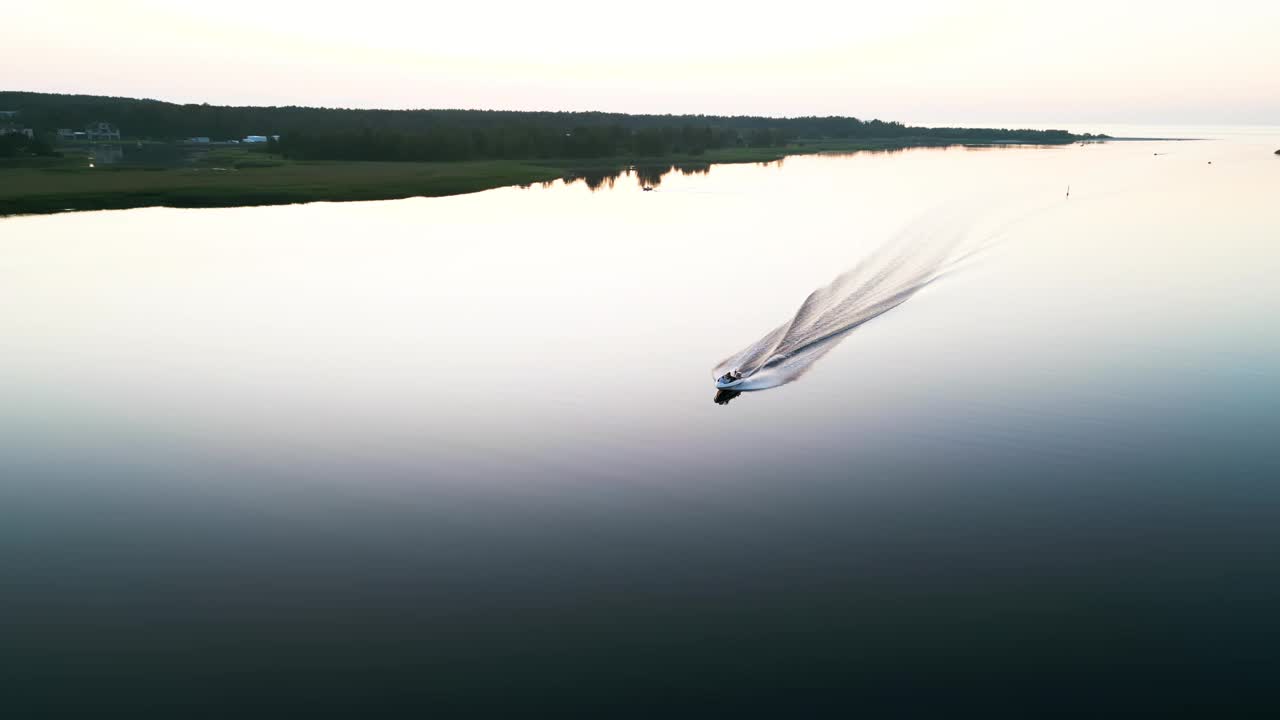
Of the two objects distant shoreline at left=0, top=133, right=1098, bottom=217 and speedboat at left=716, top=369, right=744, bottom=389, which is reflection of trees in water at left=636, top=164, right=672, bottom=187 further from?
speedboat at left=716, top=369, right=744, bottom=389

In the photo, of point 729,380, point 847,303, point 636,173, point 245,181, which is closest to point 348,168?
point 245,181

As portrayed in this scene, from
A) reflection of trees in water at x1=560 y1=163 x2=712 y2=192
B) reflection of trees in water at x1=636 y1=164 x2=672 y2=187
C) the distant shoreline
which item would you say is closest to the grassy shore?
the distant shoreline

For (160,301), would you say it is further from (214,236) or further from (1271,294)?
(1271,294)

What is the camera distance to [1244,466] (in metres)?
21.4

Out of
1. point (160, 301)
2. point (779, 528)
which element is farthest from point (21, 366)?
→ point (779, 528)

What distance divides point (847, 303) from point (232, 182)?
79758mm

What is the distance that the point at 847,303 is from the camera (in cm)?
4181

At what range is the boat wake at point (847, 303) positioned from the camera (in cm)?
3061

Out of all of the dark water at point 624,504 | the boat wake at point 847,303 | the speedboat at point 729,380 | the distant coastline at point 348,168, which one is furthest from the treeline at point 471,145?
the speedboat at point 729,380

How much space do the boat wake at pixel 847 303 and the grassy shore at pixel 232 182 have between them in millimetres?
58125

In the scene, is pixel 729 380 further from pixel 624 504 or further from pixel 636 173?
pixel 636 173

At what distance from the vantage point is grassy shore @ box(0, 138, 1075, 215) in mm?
80250

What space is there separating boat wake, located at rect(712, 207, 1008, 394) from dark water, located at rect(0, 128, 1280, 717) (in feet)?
4.21

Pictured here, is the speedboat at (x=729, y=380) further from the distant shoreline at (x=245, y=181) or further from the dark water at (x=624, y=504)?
the distant shoreline at (x=245, y=181)
